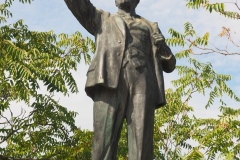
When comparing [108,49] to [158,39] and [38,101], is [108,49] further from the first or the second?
[38,101]

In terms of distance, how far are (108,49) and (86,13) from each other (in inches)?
18.6

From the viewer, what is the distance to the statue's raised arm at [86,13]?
5.73 metres

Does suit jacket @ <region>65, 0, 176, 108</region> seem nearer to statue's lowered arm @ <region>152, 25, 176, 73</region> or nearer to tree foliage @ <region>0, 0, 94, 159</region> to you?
statue's lowered arm @ <region>152, 25, 176, 73</region>

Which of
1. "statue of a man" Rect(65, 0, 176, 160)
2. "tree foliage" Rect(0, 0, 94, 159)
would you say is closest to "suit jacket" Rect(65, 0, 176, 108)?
"statue of a man" Rect(65, 0, 176, 160)

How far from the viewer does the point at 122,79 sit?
18.6 feet

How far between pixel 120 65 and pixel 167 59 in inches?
25.6

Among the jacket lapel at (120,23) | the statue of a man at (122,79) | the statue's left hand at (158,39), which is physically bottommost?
the statue of a man at (122,79)

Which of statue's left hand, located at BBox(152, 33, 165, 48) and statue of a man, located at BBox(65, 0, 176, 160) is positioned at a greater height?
statue's left hand, located at BBox(152, 33, 165, 48)

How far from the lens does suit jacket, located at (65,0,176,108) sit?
561 cm

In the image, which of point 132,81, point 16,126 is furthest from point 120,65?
point 16,126

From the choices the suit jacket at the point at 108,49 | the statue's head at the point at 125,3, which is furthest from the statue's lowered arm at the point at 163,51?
the statue's head at the point at 125,3

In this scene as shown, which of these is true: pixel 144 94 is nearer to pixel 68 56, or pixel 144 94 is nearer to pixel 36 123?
pixel 36 123

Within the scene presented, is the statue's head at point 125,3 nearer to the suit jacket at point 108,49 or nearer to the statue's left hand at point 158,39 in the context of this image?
the suit jacket at point 108,49

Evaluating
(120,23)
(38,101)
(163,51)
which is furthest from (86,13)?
(38,101)
